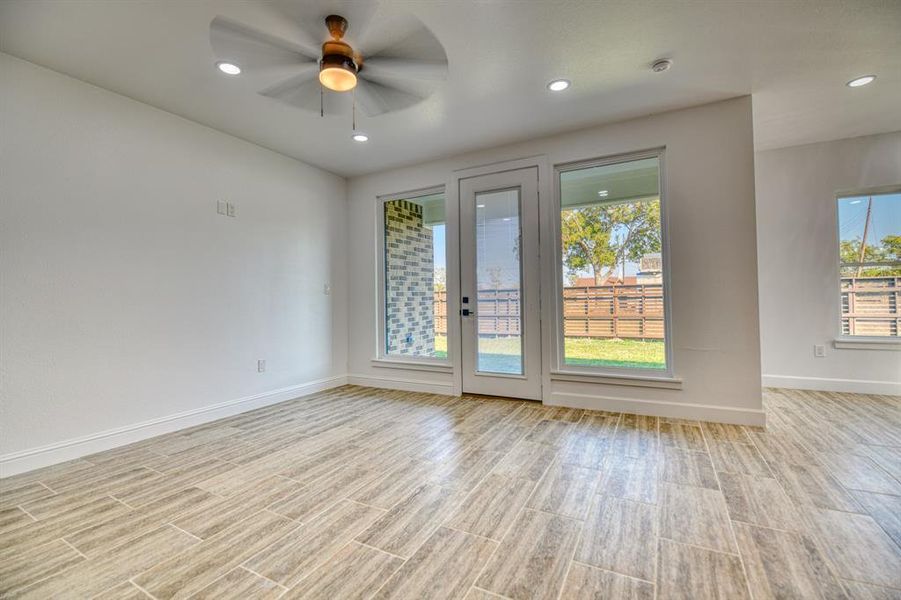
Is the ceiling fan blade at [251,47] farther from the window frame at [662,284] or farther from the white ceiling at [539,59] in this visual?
the window frame at [662,284]

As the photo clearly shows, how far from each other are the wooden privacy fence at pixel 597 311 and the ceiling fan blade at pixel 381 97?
2.00 metres

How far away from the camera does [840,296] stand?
4016 mm

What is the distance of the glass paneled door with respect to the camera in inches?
151

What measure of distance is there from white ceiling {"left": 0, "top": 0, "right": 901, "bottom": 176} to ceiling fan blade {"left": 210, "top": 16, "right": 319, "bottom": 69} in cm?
6

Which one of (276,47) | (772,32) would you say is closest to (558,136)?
(772,32)

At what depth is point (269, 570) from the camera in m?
1.49

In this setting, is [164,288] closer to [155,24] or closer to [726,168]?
[155,24]

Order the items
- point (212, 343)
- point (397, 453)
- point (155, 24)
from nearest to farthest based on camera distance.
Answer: point (155, 24), point (397, 453), point (212, 343)

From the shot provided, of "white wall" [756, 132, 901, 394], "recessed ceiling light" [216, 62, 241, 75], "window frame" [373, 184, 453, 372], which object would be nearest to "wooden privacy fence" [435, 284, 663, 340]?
"window frame" [373, 184, 453, 372]

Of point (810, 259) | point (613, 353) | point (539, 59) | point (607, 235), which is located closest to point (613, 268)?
point (607, 235)

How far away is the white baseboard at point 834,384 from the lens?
383cm

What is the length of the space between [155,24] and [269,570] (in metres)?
2.91

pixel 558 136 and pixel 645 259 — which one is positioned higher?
pixel 558 136

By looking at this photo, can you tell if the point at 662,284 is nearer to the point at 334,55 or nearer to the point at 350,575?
the point at 334,55
